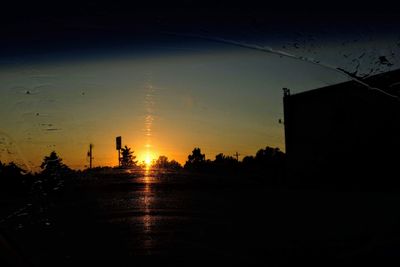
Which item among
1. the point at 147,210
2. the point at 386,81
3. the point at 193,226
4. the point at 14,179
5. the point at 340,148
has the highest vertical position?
the point at 386,81

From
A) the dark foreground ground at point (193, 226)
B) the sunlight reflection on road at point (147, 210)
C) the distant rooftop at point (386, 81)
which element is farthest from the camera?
the distant rooftop at point (386, 81)

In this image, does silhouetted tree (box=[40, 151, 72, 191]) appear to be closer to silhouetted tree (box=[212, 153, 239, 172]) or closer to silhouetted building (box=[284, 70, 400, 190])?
silhouetted tree (box=[212, 153, 239, 172])

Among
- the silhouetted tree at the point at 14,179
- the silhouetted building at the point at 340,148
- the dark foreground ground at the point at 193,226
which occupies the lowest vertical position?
the dark foreground ground at the point at 193,226

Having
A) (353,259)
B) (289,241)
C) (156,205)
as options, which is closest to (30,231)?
(156,205)

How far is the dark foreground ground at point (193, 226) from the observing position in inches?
185

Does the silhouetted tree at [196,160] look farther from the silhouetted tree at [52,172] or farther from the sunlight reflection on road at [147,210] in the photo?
the silhouetted tree at [52,172]

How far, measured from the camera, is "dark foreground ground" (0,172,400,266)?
4699mm

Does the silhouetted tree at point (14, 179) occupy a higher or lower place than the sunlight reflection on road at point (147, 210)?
higher

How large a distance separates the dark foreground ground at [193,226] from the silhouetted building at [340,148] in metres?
2.05

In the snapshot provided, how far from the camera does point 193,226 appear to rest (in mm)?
6172

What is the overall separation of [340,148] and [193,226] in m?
7.72

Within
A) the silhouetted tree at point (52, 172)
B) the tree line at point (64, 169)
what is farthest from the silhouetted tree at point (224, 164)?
the silhouetted tree at point (52, 172)

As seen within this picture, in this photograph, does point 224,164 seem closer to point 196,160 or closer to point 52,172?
point 196,160

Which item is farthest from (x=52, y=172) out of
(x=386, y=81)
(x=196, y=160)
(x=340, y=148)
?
(x=340, y=148)
